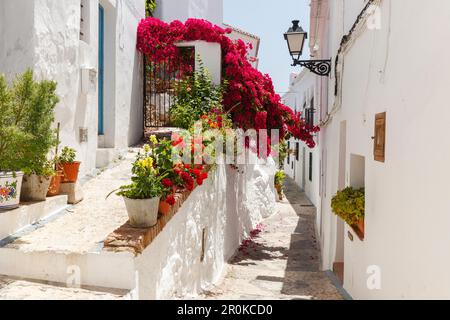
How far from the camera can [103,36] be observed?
7840 mm

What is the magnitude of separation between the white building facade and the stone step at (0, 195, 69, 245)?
3.88 feet

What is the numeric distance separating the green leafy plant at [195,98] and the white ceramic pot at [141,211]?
13.7 feet

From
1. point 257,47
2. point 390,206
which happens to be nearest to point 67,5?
point 390,206

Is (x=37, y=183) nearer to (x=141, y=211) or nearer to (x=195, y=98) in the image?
(x=141, y=211)

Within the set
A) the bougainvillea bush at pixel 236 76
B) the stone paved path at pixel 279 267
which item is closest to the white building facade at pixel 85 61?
the bougainvillea bush at pixel 236 76

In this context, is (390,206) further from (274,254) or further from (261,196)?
(261,196)

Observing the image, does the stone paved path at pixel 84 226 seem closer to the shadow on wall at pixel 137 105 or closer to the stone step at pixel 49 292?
the stone step at pixel 49 292

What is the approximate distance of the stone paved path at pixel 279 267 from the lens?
6.12m

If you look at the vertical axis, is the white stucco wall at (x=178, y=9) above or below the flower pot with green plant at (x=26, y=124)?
above

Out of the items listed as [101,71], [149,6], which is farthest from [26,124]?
[149,6]

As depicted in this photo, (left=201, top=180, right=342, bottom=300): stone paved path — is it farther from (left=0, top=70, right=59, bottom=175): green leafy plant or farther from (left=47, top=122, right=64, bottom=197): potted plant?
(left=0, top=70, right=59, bottom=175): green leafy plant

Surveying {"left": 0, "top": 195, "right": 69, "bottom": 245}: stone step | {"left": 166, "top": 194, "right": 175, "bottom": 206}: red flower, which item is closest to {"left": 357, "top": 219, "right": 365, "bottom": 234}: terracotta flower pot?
{"left": 166, "top": 194, "right": 175, "bottom": 206}: red flower

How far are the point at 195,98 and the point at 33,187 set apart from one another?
15.3 feet

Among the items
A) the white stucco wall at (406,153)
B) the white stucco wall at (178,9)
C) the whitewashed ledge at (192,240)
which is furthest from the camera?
the white stucco wall at (178,9)
